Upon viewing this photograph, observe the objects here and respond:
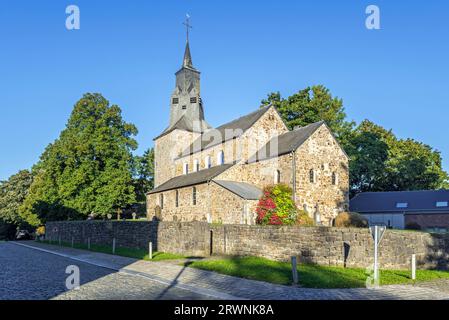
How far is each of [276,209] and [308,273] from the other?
1239cm

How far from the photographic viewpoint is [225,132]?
39.5m

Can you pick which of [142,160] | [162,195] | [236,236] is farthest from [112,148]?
[236,236]

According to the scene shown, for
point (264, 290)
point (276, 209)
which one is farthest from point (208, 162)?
point (264, 290)

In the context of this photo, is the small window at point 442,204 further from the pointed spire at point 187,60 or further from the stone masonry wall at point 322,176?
the pointed spire at point 187,60

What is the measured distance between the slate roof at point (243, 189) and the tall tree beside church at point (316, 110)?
18.2 meters

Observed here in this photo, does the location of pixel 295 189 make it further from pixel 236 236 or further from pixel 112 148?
pixel 112 148

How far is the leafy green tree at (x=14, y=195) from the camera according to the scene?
5824cm

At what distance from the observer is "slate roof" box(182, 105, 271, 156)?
37.0 m

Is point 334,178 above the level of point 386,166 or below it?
below

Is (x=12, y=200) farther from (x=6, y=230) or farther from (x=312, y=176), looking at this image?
(x=312, y=176)

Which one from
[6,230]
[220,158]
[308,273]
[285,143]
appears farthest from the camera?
[6,230]

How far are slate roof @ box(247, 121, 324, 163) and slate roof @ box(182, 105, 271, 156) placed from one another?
8.34 ft

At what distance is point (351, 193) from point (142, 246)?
3395cm

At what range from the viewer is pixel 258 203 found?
91.6 ft
